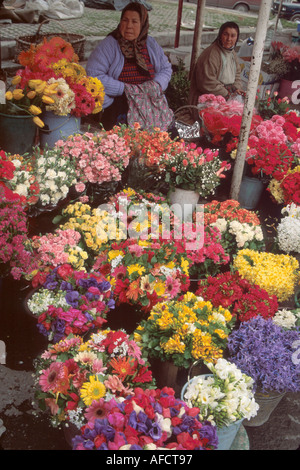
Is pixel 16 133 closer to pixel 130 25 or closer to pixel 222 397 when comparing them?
pixel 130 25

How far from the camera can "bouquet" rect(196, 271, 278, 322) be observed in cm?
263

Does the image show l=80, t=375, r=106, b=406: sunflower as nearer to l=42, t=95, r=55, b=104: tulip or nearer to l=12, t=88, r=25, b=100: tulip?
l=42, t=95, r=55, b=104: tulip

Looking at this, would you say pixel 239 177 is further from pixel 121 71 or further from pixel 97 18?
pixel 97 18

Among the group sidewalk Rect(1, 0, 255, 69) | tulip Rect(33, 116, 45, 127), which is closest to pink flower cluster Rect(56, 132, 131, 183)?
tulip Rect(33, 116, 45, 127)

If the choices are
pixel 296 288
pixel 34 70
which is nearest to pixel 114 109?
pixel 34 70

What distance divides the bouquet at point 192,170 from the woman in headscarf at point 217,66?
2035 millimetres

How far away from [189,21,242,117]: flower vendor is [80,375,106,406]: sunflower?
439 cm

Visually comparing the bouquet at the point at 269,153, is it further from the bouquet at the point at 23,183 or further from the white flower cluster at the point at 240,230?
the bouquet at the point at 23,183

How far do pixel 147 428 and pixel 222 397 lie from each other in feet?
1.50

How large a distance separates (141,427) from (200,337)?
66cm

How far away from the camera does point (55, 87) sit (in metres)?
3.71

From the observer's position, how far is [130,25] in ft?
14.7

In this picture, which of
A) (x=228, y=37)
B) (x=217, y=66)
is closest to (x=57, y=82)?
(x=217, y=66)
